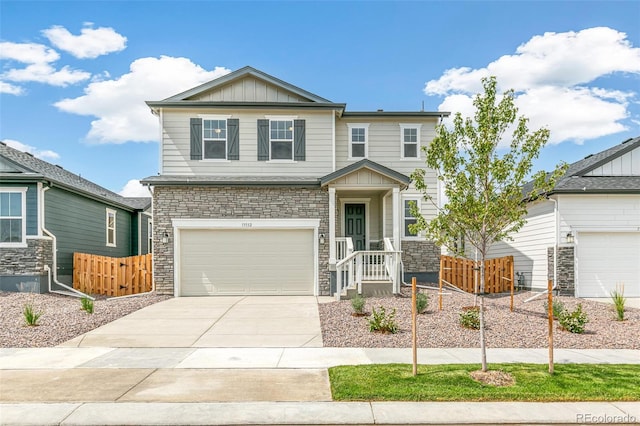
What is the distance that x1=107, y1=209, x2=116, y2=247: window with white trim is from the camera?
21.2m

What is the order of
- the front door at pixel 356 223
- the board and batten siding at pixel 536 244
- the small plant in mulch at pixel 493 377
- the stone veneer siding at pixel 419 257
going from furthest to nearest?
the front door at pixel 356 223 → the stone veneer siding at pixel 419 257 → the board and batten siding at pixel 536 244 → the small plant in mulch at pixel 493 377

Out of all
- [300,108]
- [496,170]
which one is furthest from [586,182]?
[496,170]

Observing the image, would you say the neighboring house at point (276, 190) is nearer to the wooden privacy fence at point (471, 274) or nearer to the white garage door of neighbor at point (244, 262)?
the white garage door of neighbor at point (244, 262)

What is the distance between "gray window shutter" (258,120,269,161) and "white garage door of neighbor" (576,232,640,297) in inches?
433

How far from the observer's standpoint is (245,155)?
1706cm

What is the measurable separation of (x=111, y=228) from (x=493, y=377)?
1906 centimetres

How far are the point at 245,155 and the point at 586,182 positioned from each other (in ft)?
38.5

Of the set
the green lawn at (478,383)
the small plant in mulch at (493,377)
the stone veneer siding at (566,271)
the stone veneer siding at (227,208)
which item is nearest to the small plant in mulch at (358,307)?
the green lawn at (478,383)

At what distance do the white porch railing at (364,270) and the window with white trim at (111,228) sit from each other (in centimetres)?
1181

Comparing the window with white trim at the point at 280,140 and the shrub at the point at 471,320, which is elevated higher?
the window with white trim at the point at 280,140

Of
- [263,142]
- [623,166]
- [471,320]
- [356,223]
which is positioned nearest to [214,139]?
[263,142]

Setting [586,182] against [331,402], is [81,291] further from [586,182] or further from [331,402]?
[586,182]

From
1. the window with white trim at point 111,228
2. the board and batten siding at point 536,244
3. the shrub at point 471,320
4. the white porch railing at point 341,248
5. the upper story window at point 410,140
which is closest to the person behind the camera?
the shrub at point 471,320

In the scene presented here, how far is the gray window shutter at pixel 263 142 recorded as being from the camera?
17.1m
